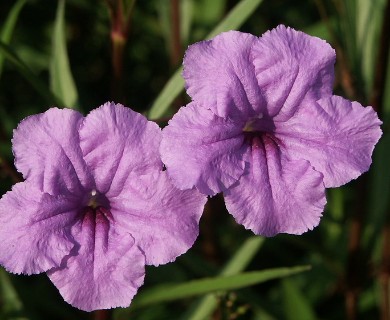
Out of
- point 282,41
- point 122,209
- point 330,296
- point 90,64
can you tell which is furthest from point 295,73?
point 90,64

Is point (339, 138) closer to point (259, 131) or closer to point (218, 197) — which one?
point (259, 131)

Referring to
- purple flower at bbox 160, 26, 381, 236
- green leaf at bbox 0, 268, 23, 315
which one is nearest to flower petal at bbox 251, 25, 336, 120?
purple flower at bbox 160, 26, 381, 236

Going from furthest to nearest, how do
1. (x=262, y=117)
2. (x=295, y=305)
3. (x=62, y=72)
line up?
1. (x=295, y=305)
2. (x=62, y=72)
3. (x=262, y=117)

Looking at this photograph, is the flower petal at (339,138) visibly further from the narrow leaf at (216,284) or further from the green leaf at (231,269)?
the green leaf at (231,269)

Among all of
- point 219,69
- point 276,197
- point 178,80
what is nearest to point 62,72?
point 178,80

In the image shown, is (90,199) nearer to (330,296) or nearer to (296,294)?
(296,294)

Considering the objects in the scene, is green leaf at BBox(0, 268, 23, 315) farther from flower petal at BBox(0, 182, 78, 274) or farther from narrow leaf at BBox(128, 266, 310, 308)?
flower petal at BBox(0, 182, 78, 274)

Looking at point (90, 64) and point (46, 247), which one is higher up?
point (46, 247)
